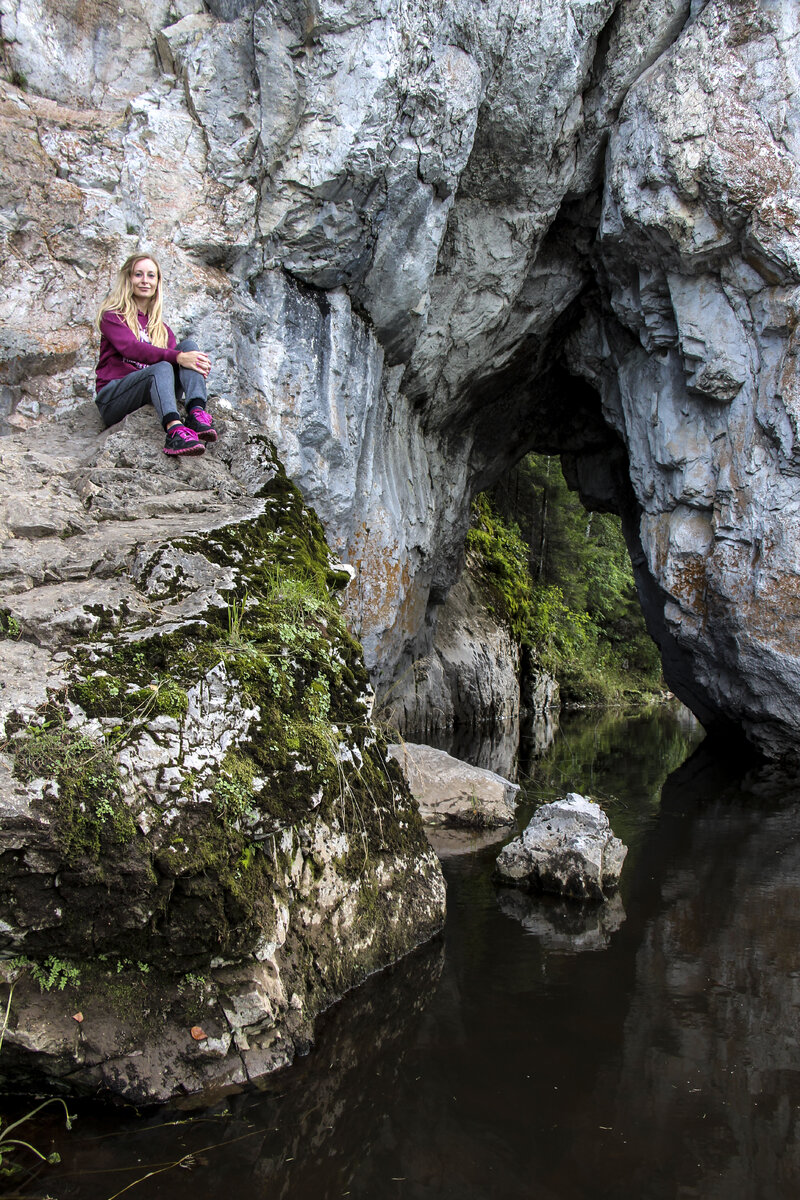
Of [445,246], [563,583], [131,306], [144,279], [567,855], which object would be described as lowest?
[567,855]

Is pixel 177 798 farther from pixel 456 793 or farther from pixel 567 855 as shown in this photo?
Answer: pixel 456 793

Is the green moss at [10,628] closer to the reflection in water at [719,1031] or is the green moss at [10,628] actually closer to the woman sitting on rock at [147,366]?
the woman sitting on rock at [147,366]

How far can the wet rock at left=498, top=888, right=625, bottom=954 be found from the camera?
3.98 metres

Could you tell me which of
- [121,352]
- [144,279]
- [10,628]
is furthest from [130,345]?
[10,628]

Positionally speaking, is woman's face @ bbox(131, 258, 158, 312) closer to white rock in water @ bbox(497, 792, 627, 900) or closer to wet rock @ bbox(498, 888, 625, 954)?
white rock in water @ bbox(497, 792, 627, 900)

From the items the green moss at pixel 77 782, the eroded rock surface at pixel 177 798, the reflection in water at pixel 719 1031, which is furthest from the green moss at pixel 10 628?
the reflection in water at pixel 719 1031

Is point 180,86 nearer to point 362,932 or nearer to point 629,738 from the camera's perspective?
point 362,932

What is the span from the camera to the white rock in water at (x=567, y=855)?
477 centimetres

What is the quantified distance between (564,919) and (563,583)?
18.3 metres

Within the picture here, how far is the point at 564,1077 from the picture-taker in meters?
2.70

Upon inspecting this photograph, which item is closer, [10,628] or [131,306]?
[10,628]

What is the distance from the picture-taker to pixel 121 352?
4.97 meters

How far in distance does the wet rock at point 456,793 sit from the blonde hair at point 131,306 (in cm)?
378

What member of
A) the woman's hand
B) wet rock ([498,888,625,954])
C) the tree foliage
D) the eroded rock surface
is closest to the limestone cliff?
the woman's hand
